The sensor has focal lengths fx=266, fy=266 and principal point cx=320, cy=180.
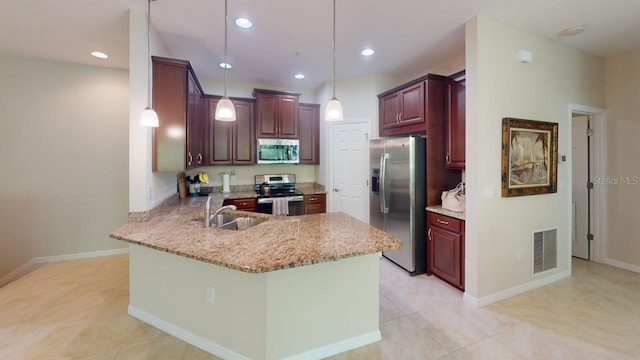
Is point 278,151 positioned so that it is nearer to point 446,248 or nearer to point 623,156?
point 446,248

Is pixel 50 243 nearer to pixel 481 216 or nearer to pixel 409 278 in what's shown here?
pixel 409 278

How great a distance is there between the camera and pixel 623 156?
138 inches

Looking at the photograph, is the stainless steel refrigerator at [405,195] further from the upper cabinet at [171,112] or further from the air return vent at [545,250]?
the upper cabinet at [171,112]

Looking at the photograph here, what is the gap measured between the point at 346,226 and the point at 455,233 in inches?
58.8

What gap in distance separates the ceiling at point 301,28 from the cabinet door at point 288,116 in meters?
0.88

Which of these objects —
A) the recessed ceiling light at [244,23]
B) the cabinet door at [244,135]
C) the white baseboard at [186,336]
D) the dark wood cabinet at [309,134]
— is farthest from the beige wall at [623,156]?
the cabinet door at [244,135]

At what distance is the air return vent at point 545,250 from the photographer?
3063mm

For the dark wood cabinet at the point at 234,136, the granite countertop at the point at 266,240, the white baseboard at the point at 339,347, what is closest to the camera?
the granite countertop at the point at 266,240

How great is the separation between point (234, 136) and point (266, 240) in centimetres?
307

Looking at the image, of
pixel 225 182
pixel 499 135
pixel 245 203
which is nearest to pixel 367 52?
pixel 499 135

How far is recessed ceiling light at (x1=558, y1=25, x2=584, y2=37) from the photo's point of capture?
275 centimetres

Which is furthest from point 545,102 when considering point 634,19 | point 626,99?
point 626,99

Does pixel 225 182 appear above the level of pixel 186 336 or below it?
above

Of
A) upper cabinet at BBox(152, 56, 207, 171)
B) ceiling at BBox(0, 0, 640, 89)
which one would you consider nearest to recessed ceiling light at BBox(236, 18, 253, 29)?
ceiling at BBox(0, 0, 640, 89)
